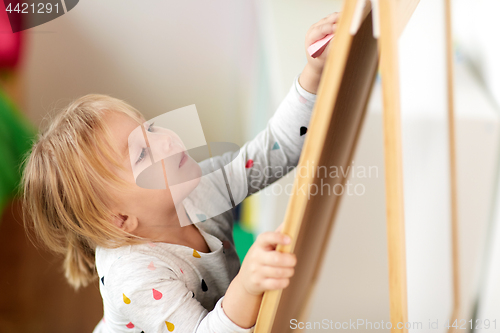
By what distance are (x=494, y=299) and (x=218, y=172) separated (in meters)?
0.76

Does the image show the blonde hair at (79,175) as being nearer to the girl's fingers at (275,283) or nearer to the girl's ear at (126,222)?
the girl's ear at (126,222)

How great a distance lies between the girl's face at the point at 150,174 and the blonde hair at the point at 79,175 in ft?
0.06

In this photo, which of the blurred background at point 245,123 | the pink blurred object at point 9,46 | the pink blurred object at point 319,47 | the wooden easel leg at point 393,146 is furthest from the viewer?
the pink blurred object at point 9,46

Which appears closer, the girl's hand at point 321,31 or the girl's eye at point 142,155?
the girl's hand at point 321,31

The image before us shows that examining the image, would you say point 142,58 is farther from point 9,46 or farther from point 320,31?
point 320,31

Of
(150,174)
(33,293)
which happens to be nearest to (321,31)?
(150,174)

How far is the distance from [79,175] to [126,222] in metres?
0.12

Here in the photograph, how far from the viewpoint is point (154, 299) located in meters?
0.54

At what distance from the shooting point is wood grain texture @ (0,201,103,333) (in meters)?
0.95

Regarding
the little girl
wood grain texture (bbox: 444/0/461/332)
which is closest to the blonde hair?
the little girl

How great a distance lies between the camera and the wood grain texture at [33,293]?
3.13 feet

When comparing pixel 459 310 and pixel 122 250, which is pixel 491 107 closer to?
pixel 459 310

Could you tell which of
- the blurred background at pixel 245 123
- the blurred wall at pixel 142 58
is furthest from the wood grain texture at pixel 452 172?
the blurred wall at pixel 142 58

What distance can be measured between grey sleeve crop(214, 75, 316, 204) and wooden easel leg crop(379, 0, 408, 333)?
318 mm
